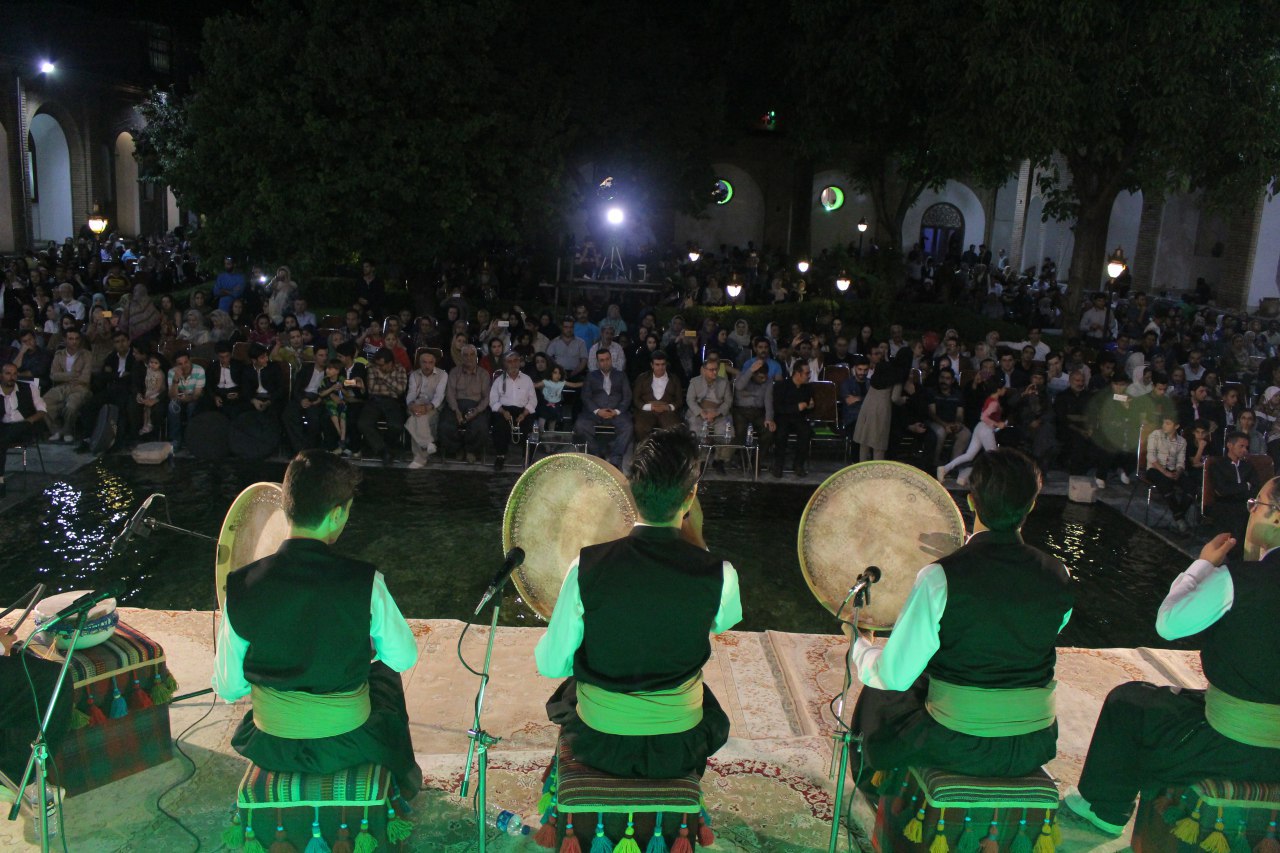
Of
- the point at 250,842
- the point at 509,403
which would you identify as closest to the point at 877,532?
the point at 250,842

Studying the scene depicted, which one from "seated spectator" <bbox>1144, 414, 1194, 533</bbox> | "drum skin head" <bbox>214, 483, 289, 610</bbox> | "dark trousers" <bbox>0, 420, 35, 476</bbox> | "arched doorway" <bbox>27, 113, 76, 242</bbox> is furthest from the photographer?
"arched doorway" <bbox>27, 113, 76, 242</bbox>

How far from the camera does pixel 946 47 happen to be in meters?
14.8

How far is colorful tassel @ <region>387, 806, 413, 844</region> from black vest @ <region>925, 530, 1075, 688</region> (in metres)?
1.72

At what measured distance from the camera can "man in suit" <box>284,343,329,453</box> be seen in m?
10.6

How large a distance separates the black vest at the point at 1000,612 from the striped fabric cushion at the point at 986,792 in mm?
309

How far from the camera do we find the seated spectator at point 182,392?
34.4 feet

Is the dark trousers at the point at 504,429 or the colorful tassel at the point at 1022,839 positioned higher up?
the colorful tassel at the point at 1022,839

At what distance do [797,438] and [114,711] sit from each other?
7.48 m

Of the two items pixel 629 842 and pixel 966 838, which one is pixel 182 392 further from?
pixel 966 838

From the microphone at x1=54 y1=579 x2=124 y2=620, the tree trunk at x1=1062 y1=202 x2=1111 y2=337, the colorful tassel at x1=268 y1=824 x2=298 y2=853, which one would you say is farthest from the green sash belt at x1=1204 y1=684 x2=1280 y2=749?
the tree trunk at x1=1062 y1=202 x2=1111 y2=337

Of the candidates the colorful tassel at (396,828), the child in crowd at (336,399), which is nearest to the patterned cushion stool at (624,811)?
the colorful tassel at (396,828)

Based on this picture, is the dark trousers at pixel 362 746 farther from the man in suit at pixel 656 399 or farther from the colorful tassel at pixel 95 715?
the man in suit at pixel 656 399

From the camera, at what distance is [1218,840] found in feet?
11.4

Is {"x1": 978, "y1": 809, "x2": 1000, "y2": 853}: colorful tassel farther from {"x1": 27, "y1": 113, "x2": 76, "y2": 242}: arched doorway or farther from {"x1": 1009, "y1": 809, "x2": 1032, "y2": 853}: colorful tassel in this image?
{"x1": 27, "y1": 113, "x2": 76, "y2": 242}: arched doorway
